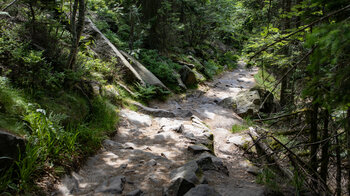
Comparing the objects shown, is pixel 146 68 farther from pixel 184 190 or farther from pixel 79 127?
pixel 184 190

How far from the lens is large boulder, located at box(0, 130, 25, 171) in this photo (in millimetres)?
2951

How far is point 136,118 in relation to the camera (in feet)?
24.0

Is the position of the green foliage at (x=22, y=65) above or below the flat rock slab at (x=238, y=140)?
above

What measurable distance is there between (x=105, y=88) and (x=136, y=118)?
1.61 meters

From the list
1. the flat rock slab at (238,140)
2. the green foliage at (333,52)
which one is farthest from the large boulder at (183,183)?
the flat rock slab at (238,140)

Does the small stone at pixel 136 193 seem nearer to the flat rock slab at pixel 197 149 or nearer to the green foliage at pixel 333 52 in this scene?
the flat rock slab at pixel 197 149

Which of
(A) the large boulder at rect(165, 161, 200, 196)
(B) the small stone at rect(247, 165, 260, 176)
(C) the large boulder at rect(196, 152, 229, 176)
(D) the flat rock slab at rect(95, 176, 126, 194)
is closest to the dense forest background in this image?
(D) the flat rock slab at rect(95, 176, 126, 194)

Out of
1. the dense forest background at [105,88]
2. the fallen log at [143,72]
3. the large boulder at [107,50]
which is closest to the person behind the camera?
the dense forest background at [105,88]

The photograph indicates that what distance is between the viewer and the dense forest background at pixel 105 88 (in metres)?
2.38

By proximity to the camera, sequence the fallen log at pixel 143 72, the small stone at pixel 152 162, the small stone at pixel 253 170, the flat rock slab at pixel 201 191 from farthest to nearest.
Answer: the fallen log at pixel 143 72 < the small stone at pixel 253 170 < the small stone at pixel 152 162 < the flat rock slab at pixel 201 191

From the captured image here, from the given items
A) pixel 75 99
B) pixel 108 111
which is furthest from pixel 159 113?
pixel 75 99

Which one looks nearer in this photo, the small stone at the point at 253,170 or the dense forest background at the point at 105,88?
the dense forest background at the point at 105,88

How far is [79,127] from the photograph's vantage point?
4777 millimetres

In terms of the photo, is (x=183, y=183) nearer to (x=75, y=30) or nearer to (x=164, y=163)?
(x=164, y=163)
